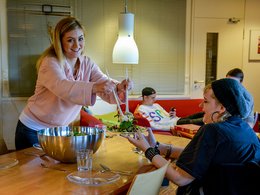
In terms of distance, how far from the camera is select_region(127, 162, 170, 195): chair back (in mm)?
1140

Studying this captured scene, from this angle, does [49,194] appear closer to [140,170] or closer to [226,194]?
[140,170]

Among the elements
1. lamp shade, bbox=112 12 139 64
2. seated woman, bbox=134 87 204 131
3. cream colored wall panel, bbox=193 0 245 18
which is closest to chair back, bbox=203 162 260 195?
seated woman, bbox=134 87 204 131

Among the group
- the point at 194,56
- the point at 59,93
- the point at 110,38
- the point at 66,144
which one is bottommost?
the point at 66,144

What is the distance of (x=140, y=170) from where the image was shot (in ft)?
5.14

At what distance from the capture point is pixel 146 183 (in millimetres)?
1197

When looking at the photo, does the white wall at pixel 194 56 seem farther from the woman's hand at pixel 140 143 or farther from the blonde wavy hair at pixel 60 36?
the woman's hand at pixel 140 143

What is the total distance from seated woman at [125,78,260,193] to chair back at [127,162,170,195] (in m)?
0.19

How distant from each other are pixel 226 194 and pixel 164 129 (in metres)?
2.90

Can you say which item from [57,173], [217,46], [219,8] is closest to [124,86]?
[57,173]

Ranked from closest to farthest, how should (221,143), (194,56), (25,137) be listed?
(221,143) → (25,137) → (194,56)

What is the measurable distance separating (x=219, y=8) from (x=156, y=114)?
2.22 m

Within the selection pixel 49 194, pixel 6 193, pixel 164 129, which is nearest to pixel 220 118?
pixel 49 194

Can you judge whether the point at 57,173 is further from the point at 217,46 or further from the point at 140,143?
the point at 217,46

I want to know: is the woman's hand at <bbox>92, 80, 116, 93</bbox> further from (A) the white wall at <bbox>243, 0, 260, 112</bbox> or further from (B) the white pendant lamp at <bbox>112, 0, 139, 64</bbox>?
(A) the white wall at <bbox>243, 0, 260, 112</bbox>
